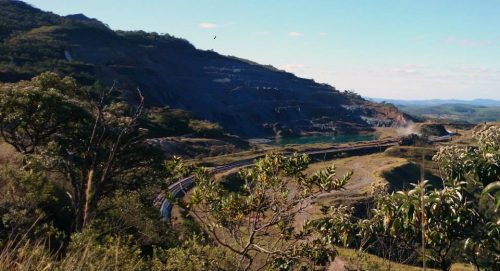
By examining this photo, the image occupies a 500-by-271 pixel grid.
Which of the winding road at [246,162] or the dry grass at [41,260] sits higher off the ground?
the dry grass at [41,260]

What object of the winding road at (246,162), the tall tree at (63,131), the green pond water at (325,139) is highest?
the tall tree at (63,131)

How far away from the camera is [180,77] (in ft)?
520

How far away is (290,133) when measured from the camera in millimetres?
142750

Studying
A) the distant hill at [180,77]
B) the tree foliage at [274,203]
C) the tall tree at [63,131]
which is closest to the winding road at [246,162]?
the tall tree at [63,131]

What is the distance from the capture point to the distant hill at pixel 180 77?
12406 centimetres

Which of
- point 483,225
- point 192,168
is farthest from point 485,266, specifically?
point 192,168

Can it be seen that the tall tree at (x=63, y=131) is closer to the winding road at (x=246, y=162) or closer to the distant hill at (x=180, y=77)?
the winding road at (x=246, y=162)

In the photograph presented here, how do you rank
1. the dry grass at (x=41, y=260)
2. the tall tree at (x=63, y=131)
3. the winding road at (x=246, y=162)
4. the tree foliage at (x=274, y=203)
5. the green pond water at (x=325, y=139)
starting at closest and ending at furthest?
1. the dry grass at (x=41, y=260)
2. the tree foliage at (x=274, y=203)
3. the tall tree at (x=63, y=131)
4. the winding road at (x=246, y=162)
5. the green pond water at (x=325, y=139)

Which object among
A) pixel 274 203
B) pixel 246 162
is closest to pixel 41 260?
pixel 274 203

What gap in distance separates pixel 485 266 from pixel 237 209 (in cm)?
471

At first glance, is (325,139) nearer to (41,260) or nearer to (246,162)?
(246,162)

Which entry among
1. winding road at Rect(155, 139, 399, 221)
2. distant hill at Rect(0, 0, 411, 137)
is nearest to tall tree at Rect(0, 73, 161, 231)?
winding road at Rect(155, 139, 399, 221)

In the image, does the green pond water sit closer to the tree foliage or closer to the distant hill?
the distant hill

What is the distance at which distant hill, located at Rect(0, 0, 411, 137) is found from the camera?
407ft
